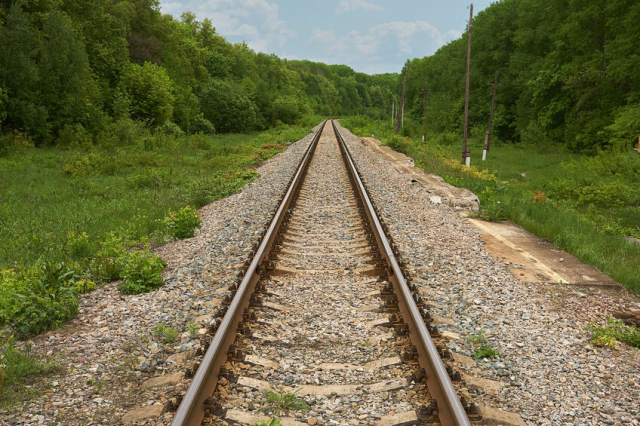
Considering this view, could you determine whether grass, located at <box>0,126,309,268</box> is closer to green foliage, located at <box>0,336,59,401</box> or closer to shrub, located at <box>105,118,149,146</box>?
shrub, located at <box>105,118,149,146</box>

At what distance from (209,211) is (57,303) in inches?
217

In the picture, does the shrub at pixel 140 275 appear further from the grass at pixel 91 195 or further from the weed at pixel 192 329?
the grass at pixel 91 195

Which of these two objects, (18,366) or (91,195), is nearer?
(18,366)

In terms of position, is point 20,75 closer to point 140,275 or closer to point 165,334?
point 140,275

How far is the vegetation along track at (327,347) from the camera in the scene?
288 cm

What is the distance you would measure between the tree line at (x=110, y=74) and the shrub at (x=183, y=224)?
15.2 metres

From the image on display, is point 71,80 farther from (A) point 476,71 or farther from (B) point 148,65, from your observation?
(A) point 476,71

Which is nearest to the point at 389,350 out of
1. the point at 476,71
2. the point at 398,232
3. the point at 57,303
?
the point at 57,303

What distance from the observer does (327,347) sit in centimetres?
377

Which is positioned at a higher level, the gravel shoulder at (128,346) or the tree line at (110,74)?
the tree line at (110,74)

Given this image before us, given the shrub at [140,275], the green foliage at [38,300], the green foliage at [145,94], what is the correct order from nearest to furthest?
the green foliage at [38,300], the shrub at [140,275], the green foliage at [145,94]

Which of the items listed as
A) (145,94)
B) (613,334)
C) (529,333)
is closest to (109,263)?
(529,333)

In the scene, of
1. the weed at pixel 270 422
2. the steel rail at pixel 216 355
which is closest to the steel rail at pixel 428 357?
the weed at pixel 270 422

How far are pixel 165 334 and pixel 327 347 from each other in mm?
1443
